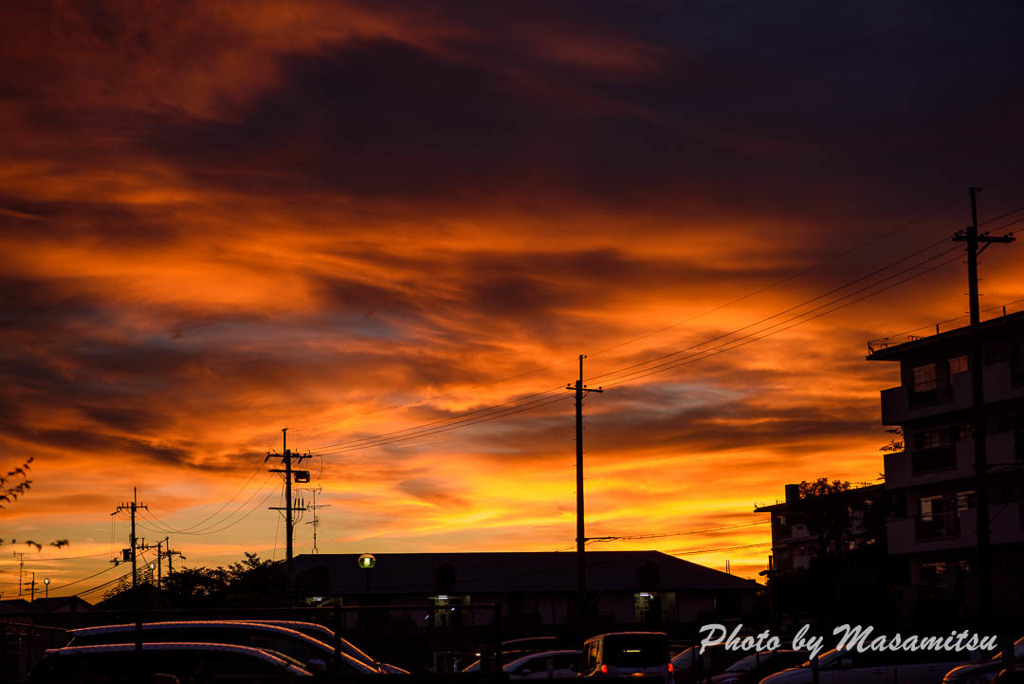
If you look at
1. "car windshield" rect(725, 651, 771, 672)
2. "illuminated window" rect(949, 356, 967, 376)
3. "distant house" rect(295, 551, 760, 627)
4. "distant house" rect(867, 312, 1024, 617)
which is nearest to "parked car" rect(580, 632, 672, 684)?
"car windshield" rect(725, 651, 771, 672)

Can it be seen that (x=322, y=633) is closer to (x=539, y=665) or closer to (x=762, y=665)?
Answer: (x=539, y=665)

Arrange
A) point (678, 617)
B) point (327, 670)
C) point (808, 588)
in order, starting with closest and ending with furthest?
point (327, 670)
point (808, 588)
point (678, 617)

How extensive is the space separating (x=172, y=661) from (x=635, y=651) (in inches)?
509

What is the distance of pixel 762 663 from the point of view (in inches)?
1650

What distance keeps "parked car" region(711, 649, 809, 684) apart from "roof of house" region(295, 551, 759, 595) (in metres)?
38.8

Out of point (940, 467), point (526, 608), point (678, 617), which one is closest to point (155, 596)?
point (526, 608)

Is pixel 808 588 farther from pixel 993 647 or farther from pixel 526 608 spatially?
pixel 993 647

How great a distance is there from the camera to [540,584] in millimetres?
82938

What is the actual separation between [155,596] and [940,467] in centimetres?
4226

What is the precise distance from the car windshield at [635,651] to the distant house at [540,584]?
4781 centimetres

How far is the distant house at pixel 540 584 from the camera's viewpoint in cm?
7950

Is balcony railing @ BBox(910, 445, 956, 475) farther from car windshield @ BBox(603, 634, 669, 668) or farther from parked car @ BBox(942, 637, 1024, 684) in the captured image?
car windshield @ BBox(603, 634, 669, 668)

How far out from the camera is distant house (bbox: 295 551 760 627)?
261 feet

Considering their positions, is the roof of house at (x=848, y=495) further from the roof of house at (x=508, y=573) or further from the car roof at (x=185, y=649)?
the car roof at (x=185, y=649)
